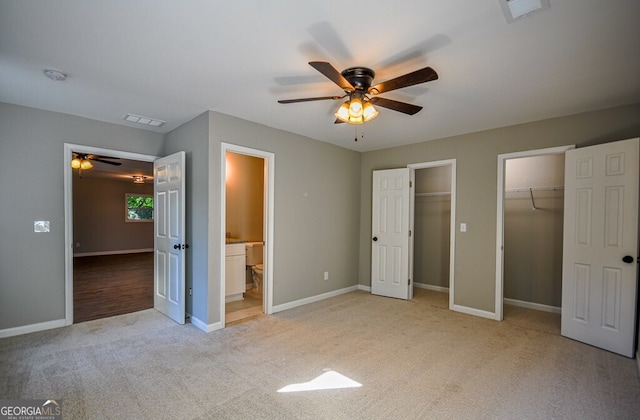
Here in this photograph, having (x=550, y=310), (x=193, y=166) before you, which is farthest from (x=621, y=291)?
(x=193, y=166)

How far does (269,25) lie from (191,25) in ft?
1.63

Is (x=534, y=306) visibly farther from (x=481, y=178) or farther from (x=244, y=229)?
(x=244, y=229)

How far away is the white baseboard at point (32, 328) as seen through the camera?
3.24 m

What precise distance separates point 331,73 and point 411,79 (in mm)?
579

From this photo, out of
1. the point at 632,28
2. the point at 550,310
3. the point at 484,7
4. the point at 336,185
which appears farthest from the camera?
the point at 336,185

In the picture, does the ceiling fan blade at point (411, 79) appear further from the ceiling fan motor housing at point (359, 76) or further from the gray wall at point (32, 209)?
the gray wall at point (32, 209)

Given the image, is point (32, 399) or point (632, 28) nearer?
point (632, 28)

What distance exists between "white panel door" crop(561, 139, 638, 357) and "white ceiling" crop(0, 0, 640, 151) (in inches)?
25.5

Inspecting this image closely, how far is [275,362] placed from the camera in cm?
276

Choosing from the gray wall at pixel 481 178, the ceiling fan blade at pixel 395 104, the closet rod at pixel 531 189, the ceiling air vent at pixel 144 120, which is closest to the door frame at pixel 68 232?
the ceiling air vent at pixel 144 120

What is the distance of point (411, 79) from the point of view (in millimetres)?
2146

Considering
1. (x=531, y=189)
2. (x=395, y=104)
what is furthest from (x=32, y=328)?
(x=531, y=189)

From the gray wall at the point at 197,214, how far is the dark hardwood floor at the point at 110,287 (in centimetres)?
125

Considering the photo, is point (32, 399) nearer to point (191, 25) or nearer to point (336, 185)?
point (191, 25)
